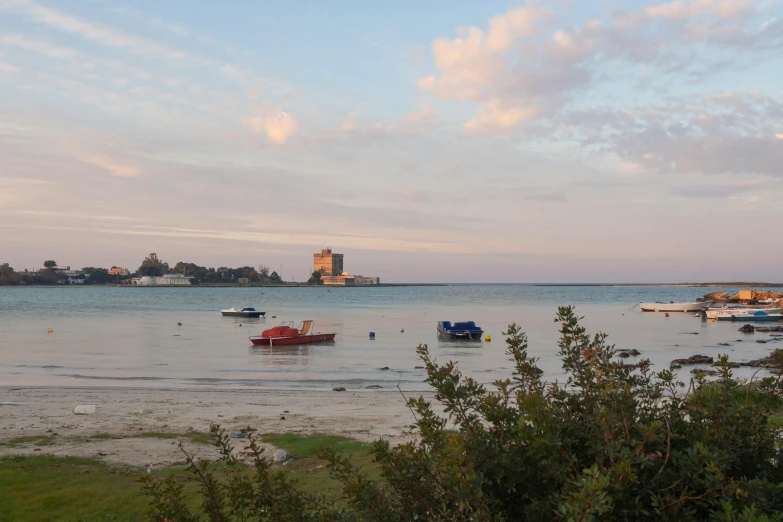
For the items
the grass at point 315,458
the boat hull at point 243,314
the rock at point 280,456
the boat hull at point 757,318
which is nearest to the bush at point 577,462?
the grass at point 315,458

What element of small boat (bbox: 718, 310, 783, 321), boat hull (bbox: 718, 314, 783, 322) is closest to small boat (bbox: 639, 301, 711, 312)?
small boat (bbox: 718, 310, 783, 321)

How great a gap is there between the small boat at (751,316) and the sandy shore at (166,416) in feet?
165

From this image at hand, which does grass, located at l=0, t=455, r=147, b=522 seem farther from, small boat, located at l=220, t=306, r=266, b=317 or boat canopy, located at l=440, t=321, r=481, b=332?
small boat, located at l=220, t=306, r=266, b=317

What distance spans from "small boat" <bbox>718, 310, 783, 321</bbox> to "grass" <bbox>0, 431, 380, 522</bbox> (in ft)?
189

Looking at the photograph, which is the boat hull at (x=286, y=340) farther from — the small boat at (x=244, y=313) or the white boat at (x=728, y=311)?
the white boat at (x=728, y=311)

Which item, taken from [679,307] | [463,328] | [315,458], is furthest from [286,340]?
[679,307]

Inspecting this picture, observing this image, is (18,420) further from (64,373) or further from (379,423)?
(64,373)

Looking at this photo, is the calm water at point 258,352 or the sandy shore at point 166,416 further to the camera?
the calm water at point 258,352

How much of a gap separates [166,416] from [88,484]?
6.81 metres

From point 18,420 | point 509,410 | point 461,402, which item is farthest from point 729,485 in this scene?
point 18,420

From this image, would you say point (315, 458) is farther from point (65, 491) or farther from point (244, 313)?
point (244, 313)

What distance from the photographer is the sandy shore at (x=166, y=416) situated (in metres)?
11.5

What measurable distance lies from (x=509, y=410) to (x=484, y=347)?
35510 mm

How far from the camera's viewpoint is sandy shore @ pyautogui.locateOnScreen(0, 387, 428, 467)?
11.5m
